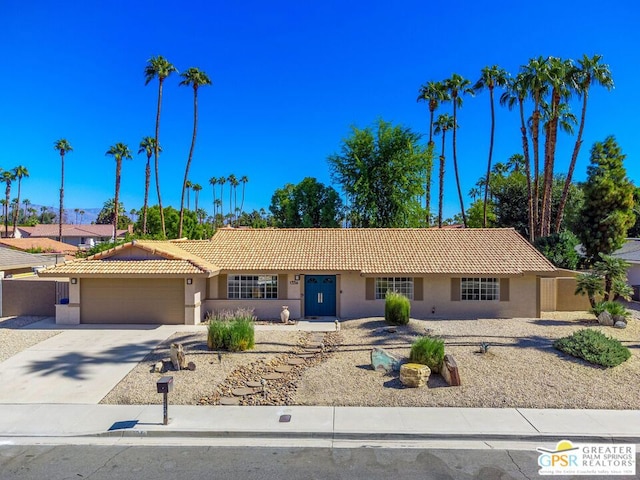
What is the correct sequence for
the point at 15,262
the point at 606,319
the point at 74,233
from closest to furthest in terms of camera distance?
1. the point at 606,319
2. the point at 15,262
3. the point at 74,233

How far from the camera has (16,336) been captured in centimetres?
1552

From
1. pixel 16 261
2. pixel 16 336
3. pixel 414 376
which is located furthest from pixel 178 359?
pixel 16 261

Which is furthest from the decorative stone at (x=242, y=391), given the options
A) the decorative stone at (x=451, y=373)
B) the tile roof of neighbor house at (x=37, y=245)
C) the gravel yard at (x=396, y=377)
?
the tile roof of neighbor house at (x=37, y=245)

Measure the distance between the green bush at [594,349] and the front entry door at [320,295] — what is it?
30.5 ft

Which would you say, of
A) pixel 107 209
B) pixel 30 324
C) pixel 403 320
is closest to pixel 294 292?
pixel 403 320

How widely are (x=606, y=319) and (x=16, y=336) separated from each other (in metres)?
22.4

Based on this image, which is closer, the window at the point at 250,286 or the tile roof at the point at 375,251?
the tile roof at the point at 375,251

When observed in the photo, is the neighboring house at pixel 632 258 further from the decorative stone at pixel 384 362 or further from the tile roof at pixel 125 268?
the tile roof at pixel 125 268

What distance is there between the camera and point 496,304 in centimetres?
1948

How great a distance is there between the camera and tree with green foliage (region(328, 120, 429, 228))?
37156mm

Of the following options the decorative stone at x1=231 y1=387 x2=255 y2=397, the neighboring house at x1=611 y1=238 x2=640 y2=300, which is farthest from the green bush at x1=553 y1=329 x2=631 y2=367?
the neighboring house at x1=611 y1=238 x2=640 y2=300

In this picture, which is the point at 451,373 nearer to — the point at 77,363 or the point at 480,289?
the point at 480,289

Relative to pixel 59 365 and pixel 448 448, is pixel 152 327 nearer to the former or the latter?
pixel 59 365

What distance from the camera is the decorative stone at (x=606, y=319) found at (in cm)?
1748
